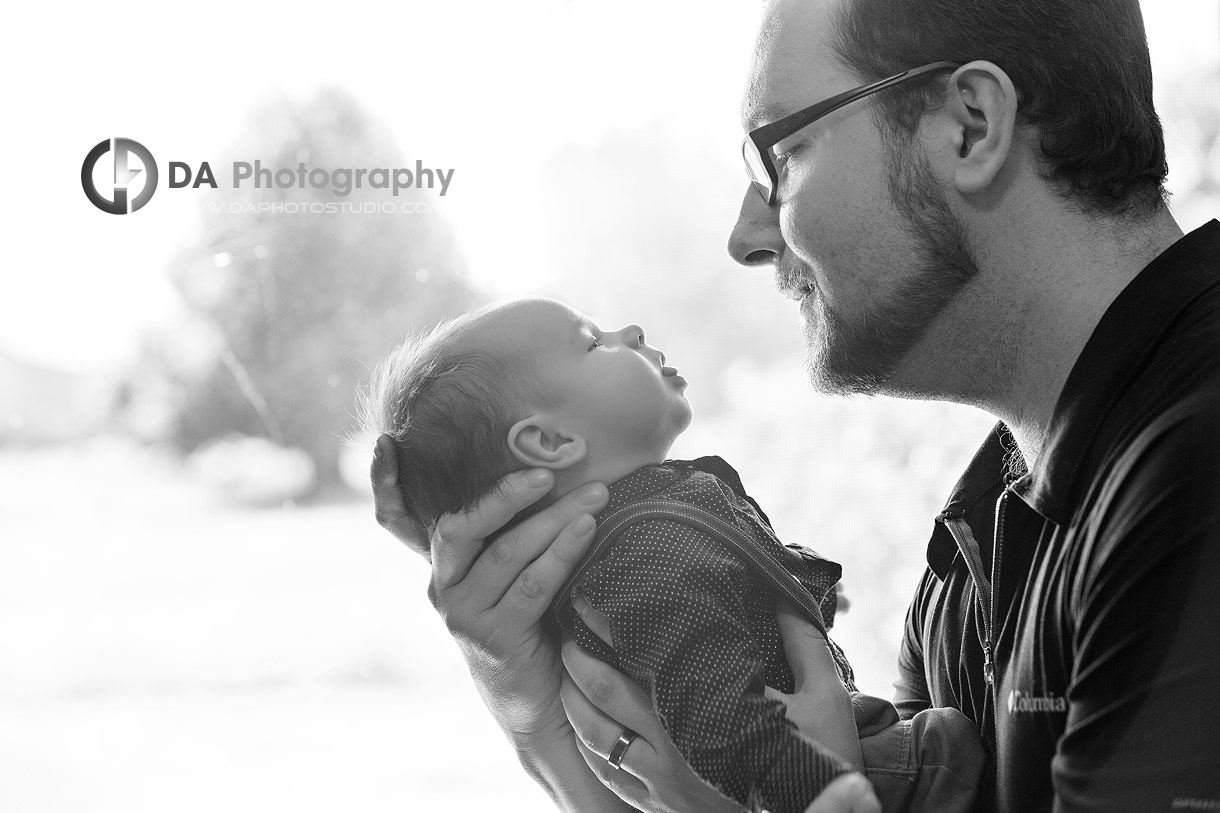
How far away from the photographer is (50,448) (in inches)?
85.0

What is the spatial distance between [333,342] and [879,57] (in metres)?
1.34

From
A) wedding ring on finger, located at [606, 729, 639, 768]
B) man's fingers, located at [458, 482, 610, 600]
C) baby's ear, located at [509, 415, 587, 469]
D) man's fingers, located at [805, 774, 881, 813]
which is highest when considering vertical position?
baby's ear, located at [509, 415, 587, 469]

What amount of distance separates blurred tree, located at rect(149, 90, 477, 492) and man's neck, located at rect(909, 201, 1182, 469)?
48.4 inches

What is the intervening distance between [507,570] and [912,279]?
1.73 ft

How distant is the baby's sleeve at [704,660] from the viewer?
2.89 feet

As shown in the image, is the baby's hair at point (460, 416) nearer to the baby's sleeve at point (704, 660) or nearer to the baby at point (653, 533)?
the baby at point (653, 533)

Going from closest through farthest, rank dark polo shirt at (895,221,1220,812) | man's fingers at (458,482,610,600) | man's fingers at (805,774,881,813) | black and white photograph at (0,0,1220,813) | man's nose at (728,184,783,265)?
dark polo shirt at (895,221,1220,812), man's fingers at (805,774,881,813), man's fingers at (458,482,610,600), man's nose at (728,184,783,265), black and white photograph at (0,0,1220,813)

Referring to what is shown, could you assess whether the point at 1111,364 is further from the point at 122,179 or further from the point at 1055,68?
the point at 122,179

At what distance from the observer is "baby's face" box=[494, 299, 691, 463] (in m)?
1.12

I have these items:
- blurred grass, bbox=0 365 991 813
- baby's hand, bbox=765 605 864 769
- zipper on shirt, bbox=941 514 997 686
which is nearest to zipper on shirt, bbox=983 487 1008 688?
zipper on shirt, bbox=941 514 997 686

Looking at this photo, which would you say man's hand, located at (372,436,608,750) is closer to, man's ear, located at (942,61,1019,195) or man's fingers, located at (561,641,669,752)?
man's fingers, located at (561,641,669,752)

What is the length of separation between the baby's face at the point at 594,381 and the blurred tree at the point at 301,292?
0.98 m

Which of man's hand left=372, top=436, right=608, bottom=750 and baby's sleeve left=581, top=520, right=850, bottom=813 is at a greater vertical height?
man's hand left=372, top=436, right=608, bottom=750

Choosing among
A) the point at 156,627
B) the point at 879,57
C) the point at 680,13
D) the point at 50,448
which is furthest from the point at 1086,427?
the point at 50,448
